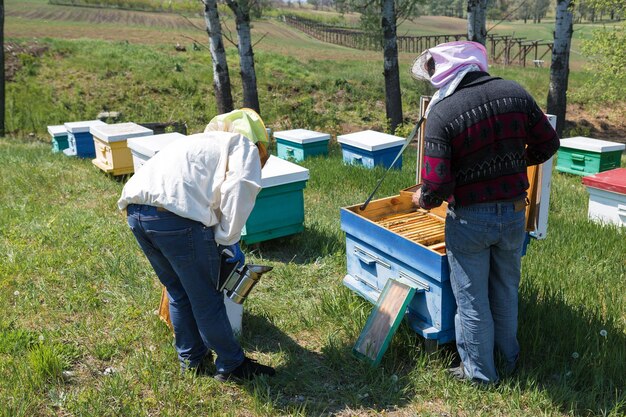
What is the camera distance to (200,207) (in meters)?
2.59

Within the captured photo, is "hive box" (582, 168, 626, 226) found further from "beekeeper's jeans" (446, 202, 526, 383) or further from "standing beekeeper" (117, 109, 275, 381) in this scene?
"standing beekeeper" (117, 109, 275, 381)

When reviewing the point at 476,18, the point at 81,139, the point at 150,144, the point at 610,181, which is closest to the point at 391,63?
the point at 476,18

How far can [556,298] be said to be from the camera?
11.5ft

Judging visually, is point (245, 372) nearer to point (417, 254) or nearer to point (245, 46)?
point (417, 254)

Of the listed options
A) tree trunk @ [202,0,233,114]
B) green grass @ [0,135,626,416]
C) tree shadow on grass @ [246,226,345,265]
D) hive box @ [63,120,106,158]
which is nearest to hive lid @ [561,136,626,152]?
green grass @ [0,135,626,416]

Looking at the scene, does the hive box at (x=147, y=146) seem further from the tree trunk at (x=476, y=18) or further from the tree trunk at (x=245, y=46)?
the tree trunk at (x=476, y=18)

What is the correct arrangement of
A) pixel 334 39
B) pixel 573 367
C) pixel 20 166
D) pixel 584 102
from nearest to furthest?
pixel 573 367
pixel 20 166
pixel 584 102
pixel 334 39

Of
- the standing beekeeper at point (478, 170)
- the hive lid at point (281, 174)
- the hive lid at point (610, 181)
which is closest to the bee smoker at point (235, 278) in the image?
the standing beekeeper at point (478, 170)

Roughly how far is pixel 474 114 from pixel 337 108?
501 inches

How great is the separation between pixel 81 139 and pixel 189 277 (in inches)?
251

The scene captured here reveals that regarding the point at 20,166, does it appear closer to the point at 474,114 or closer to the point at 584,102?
the point at 474,114

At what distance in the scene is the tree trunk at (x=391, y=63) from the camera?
35.2ft

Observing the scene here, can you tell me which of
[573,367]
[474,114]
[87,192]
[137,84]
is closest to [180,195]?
[474,114]

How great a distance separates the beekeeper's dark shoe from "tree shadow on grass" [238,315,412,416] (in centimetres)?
5
